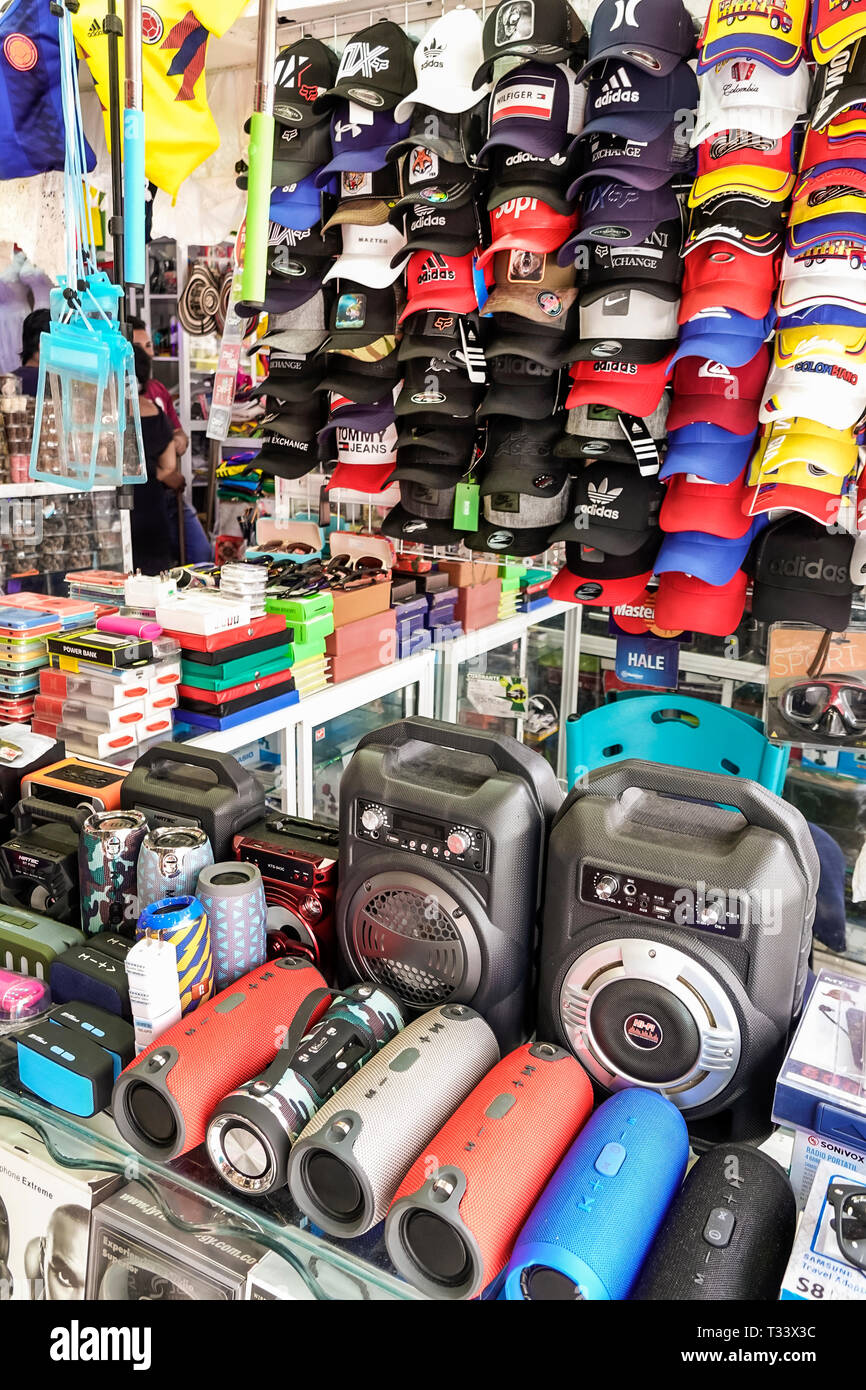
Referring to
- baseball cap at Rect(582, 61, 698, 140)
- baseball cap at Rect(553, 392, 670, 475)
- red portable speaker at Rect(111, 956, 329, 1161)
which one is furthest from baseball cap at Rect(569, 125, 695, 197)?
red portable speaker at Rect(111, 956, 329, 1161)

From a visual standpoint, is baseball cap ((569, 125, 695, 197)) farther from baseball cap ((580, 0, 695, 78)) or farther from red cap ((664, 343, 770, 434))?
red cap ((664, 343, 770, 434))

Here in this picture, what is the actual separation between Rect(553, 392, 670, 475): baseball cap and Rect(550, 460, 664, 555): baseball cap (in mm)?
42

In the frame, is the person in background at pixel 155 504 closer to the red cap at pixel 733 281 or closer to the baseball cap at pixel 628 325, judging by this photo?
the baseball cap at pixel 628 325

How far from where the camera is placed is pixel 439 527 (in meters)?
2.04

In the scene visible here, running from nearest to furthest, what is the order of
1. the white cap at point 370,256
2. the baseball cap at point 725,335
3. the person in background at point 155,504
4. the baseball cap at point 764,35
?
1. the baseball cap at point 764,35
2. the baseball cap at point 725,335
3. the white cap at point 370,256
4. the person in background at point 155,504

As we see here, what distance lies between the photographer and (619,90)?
1606 mm

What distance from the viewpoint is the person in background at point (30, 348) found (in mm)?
3148

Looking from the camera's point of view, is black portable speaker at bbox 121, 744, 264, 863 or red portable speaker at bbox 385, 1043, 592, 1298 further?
black portable speaker at bbox 121, 744, 264, 863

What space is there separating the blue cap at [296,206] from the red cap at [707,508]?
958mm

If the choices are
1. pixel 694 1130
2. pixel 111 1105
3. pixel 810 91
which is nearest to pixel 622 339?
pixel 810 91

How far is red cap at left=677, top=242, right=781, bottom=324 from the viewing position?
61.6 inches

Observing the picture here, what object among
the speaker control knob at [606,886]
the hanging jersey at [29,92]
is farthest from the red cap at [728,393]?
the hanging jersey at [29,92]
